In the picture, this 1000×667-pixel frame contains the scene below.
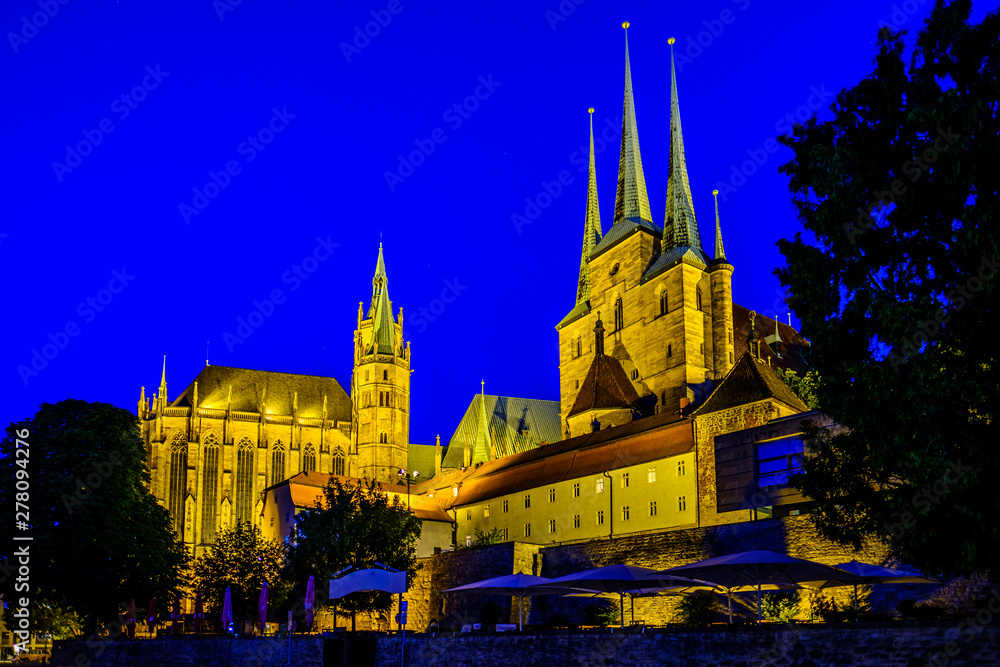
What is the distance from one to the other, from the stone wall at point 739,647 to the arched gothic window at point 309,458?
2806 inches

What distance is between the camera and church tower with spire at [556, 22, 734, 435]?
2879 inches

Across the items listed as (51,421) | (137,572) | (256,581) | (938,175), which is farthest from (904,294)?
(256,581)

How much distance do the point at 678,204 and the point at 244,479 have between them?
160 feet

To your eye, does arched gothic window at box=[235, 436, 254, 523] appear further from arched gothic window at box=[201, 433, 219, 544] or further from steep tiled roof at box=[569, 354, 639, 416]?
steep tiled roof at box=[569, 354, 639, 416]

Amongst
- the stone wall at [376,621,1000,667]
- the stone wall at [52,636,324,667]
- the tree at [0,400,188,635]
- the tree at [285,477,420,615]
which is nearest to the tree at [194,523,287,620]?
the tree at [285,477,420,615]

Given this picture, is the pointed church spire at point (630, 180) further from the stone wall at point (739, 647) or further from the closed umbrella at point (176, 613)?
the stone wall at point (739, 647)

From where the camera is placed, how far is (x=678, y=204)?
8044cm

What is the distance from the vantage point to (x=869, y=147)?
2039 cm

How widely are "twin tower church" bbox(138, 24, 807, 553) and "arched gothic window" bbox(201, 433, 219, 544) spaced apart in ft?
0.36

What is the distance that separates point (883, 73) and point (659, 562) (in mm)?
22971

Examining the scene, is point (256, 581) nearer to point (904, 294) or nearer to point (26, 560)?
point (26, 560)

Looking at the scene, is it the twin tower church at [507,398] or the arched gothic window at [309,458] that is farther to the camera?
the arched gothic window at [309,458]

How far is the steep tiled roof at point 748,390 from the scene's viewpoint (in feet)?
148

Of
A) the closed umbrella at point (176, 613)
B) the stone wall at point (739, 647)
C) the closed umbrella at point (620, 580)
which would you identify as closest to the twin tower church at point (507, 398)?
the closed umbrella at point (176, 613)
